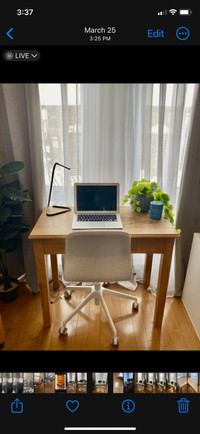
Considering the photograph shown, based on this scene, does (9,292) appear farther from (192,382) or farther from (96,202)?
(192,382)

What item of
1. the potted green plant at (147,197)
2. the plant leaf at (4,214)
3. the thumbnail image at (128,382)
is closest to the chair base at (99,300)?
the potted green plant at (147,197)

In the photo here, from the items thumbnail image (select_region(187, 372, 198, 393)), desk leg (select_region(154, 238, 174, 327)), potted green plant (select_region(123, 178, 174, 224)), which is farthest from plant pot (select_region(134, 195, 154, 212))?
thumbnail image (select_region(187, 372, 198, 393))

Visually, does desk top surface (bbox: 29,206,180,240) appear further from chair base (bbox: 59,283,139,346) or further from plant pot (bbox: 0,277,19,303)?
plant pot (bbox: 0,277,19,303)

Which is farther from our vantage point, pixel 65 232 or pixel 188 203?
pixel 188 203

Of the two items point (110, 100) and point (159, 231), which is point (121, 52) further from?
point (110, 100)

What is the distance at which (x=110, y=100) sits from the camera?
168 cm

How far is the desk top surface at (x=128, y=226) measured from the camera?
1.38 meters

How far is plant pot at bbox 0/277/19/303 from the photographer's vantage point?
1831 millimetres

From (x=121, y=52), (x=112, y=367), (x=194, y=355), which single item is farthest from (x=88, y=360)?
(x=121, y=52)
